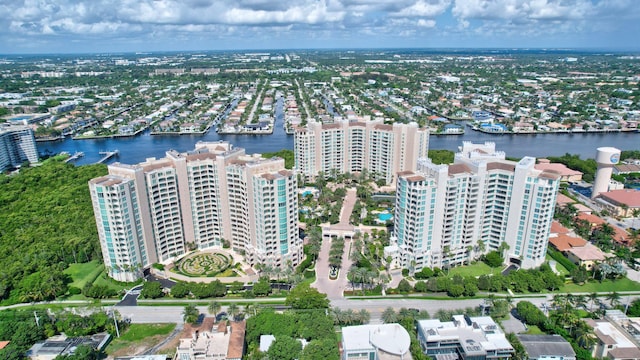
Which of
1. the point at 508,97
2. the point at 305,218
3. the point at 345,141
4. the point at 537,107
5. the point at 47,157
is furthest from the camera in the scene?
the point at 508,97

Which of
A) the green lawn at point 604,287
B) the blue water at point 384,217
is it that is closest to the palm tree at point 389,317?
the green lawn at point 604,287

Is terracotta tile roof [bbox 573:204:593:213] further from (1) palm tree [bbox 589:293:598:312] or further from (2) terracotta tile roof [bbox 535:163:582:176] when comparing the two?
(1) palm tree [bbox 589:293:598:312]

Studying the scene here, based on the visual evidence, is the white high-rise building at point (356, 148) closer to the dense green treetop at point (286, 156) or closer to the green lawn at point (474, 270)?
the dense green treetop at point (286, 156)

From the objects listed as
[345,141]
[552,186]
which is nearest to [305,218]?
[345,141]

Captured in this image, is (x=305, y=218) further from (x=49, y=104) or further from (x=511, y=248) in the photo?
(x=49, y=104)

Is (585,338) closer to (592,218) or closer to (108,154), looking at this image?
(592,218)

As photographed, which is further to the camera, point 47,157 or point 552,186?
point 47,157

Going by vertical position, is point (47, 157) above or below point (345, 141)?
below

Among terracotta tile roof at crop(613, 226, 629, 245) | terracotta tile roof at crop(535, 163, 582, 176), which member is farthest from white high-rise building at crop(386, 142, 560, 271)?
terracotta tile roof at crop(535, 163, 582, 176)
